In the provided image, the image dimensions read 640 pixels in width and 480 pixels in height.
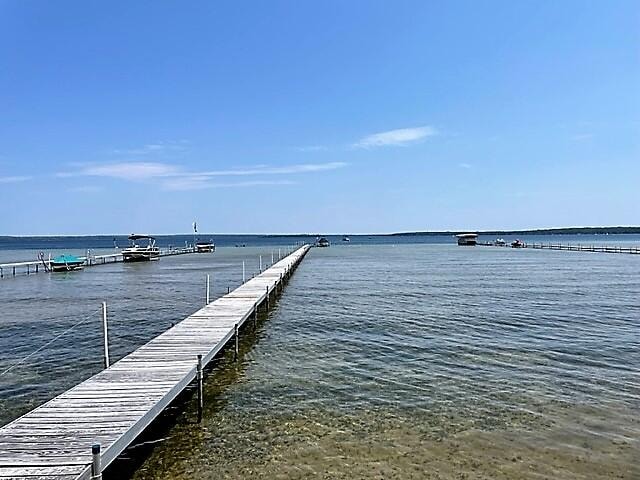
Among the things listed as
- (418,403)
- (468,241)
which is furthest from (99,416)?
(468,241)

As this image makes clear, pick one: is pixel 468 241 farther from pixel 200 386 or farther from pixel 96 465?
pixel 96 465

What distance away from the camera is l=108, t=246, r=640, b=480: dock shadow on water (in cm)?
721

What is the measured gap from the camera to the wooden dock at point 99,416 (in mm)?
5723

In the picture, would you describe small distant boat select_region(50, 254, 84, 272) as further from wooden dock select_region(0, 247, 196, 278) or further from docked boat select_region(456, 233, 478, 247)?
docked boat select_region(456, 233, 478, 247)

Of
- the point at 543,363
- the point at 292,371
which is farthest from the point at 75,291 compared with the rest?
the point at 543,363

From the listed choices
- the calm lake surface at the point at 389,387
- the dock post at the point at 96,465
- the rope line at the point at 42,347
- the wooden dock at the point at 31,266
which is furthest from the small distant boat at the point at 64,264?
the dock post at the point at 96,465

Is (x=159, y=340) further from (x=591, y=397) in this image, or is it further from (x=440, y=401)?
(x=591, y=397)

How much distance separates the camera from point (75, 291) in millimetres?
28016

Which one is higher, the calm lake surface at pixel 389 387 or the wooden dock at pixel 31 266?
the wooden dock at pixel 31 266

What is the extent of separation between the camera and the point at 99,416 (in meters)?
7.11

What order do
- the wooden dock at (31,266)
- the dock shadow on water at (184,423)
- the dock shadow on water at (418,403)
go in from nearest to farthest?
the dock shadow on water at (418,403), the dock shadow on water at (184,423), the wooden dock at (31,266)

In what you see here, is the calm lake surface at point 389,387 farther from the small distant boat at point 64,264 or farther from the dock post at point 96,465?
the small distant boat at point 64,264

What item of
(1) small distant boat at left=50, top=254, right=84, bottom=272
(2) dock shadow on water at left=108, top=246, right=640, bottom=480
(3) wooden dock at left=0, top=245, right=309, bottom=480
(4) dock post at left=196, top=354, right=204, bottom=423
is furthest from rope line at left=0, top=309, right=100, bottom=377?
(1) small distant boat at left=50, top=254, right=84, bottom=272

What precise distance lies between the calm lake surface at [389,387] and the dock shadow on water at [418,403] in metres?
Result: 0.03
